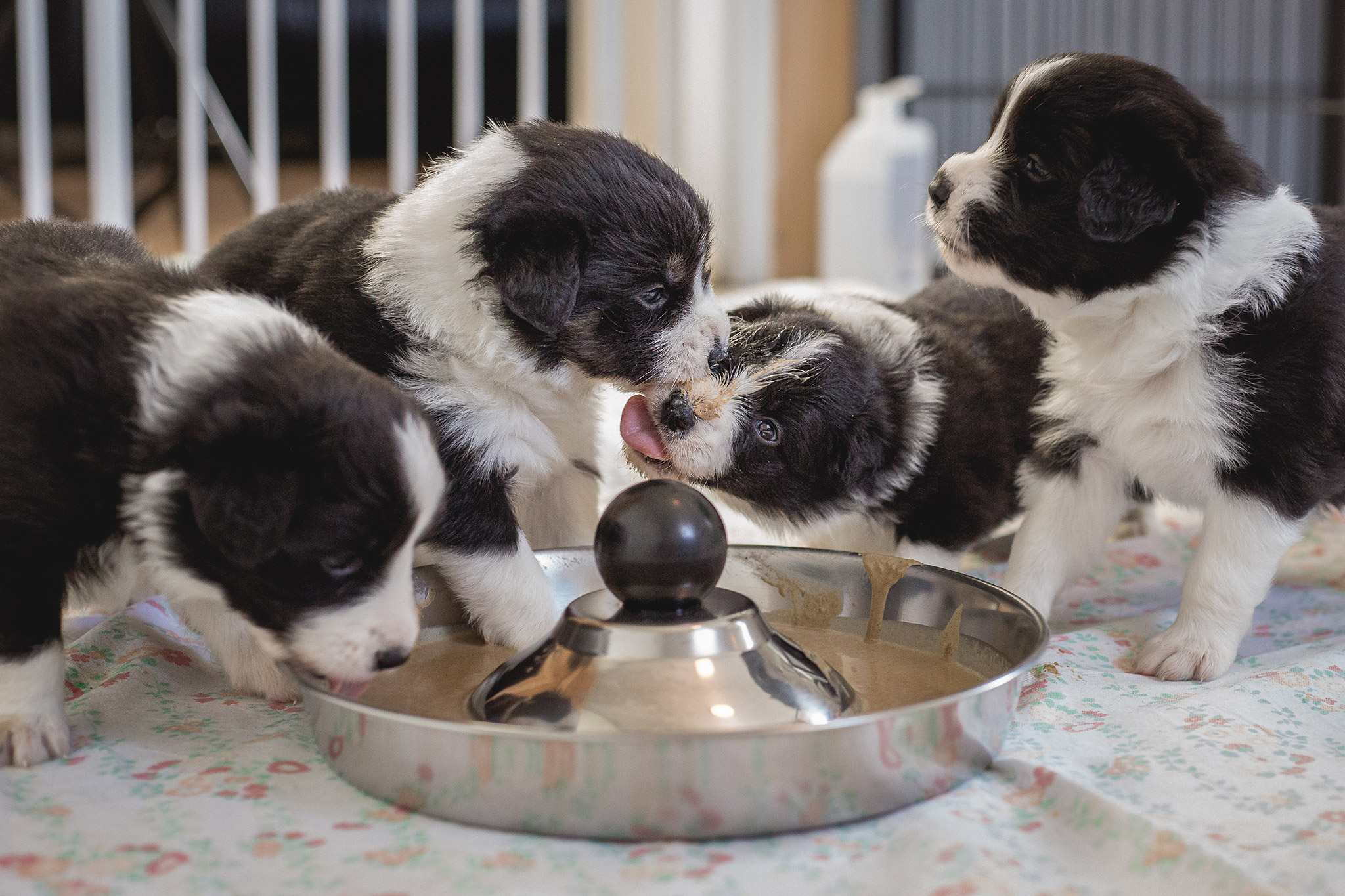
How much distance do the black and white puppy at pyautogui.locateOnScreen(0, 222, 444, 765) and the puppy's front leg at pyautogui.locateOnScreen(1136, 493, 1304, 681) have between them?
125 centimetres

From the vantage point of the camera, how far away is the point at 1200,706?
1.89 metres

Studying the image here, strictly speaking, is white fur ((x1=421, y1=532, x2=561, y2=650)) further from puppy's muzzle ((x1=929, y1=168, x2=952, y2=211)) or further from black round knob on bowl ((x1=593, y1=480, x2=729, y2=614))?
puppy's muzzle ((x1=929, y1=168, x2=952, y2=211))


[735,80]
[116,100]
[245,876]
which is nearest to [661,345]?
[245,876]

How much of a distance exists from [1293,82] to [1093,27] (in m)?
1.12

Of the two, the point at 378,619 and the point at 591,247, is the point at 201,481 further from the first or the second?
the point at 591,247

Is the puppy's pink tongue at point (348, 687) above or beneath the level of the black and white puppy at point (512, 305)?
beneath

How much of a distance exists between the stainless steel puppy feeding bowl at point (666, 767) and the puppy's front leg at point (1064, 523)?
75 cm

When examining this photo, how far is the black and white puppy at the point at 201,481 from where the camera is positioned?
1.53 metres

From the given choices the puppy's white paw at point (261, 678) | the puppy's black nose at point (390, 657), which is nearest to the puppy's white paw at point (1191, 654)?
the puppy's black nose at point (390, 657)

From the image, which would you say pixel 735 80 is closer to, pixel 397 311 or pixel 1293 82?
pixel 1293 82

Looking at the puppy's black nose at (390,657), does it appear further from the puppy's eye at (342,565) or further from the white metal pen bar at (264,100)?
the white metal pen bar at (264,100)

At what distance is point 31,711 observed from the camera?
5.52 ft

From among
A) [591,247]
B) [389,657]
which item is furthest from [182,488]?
[591,247]

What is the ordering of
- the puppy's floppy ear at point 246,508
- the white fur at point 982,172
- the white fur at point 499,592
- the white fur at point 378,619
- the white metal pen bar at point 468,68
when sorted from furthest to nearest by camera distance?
the white metal pen bar at point 468,68 < the white fur at point 982,172 < the white fur at point 499,592 < the white fur at point 378,619 < the puppy's floppy ear at point 246,508
